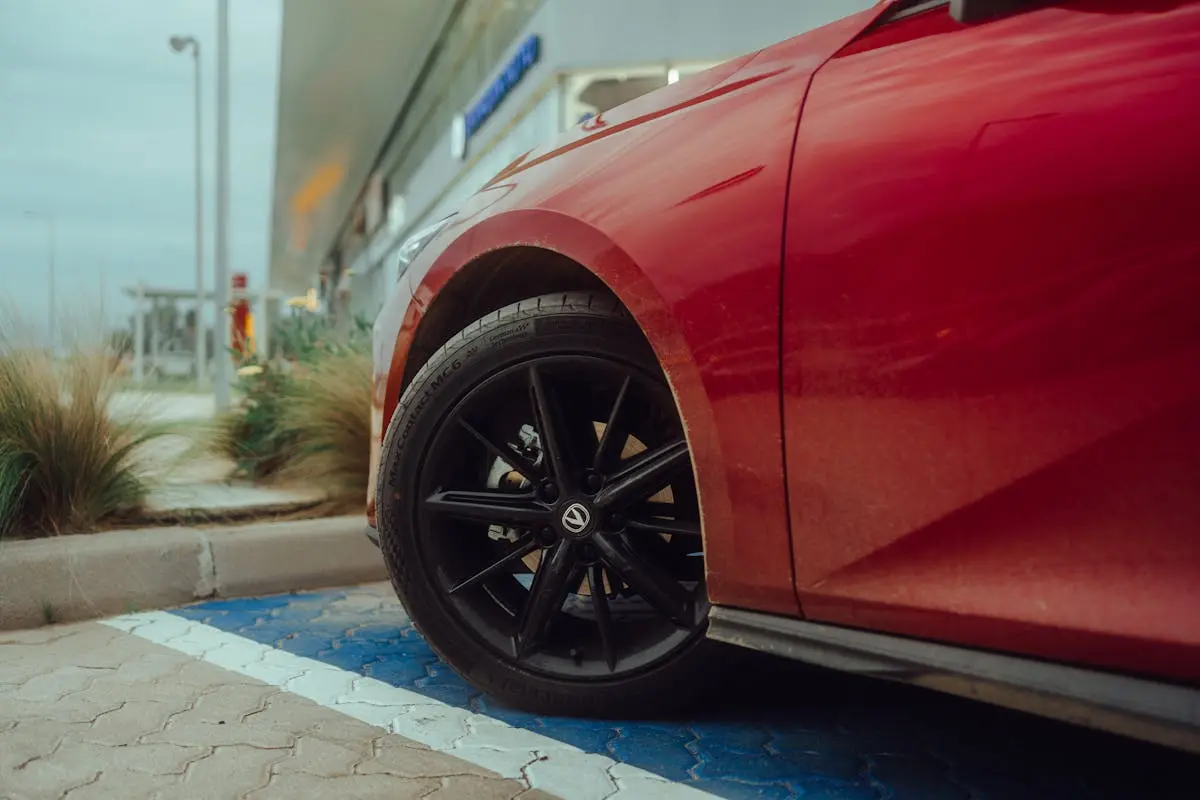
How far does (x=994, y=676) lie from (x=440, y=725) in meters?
1.21

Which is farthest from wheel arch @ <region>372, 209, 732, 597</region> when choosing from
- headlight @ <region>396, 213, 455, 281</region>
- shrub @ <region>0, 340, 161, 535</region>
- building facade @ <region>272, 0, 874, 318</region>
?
building facade @ <region>272, 0, 874, 318</region>

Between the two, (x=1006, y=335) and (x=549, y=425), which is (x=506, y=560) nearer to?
(x=549, y=425)

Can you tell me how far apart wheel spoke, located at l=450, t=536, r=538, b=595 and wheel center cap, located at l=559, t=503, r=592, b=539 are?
0.35ft

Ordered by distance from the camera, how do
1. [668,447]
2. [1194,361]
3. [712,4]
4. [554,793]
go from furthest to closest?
[712,4]
[668,447]
[554,793]
[1194,361]

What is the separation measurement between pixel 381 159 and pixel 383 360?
107 ft

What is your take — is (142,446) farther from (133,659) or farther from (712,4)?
(712,4)

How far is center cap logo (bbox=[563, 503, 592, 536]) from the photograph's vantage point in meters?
2.03

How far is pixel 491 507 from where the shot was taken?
2107 millimetres

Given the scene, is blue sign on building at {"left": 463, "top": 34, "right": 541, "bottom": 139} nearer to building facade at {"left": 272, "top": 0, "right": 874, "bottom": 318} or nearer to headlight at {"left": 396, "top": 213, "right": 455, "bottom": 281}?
building facade at {"left": 272, "top": 0, "right": 874, "bottom": 318}

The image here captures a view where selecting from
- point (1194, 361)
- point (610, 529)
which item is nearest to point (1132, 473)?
point (1194, 361)

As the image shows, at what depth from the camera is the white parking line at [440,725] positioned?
1.81m

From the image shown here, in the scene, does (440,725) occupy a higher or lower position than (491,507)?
lower

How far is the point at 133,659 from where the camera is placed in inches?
105

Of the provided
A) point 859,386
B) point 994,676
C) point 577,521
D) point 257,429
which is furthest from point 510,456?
point 257,429
